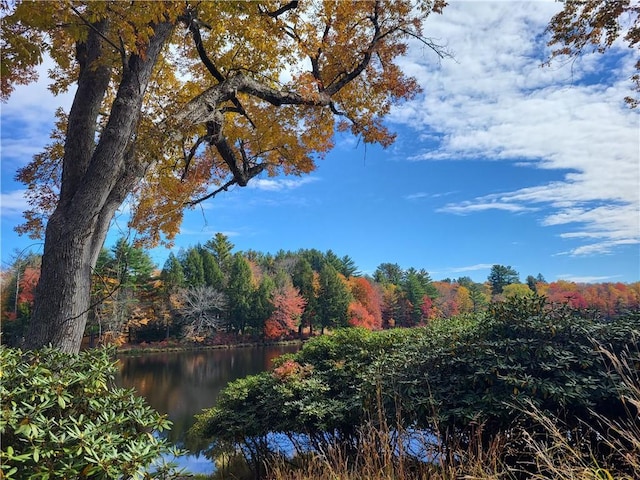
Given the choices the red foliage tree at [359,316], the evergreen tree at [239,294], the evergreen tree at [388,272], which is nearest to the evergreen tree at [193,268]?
the evergreen tree at [239,294]

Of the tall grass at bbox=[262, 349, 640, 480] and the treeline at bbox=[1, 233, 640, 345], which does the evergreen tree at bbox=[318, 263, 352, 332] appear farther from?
the tall grass at bbox=[262, 349, 640, 480]

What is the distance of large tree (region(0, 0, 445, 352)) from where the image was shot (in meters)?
3.38

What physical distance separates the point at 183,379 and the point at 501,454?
685 inches

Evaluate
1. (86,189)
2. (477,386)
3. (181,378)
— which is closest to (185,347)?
(181,378)

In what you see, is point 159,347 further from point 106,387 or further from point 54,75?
point 106,387

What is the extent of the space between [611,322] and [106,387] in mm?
4032

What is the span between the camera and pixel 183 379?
1803 cm

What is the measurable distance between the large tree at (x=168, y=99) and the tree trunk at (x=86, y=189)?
0.01 meters

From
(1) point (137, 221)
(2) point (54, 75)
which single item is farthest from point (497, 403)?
(2) point (54, 75)

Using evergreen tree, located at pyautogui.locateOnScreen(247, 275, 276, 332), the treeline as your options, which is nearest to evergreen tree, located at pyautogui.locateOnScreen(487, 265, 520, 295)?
the treeline

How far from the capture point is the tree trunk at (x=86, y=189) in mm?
3260

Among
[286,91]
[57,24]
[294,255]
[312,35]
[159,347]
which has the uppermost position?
[294,255]

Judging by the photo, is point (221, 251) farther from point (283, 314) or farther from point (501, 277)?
point (501, 277)

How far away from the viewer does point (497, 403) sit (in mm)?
3039
